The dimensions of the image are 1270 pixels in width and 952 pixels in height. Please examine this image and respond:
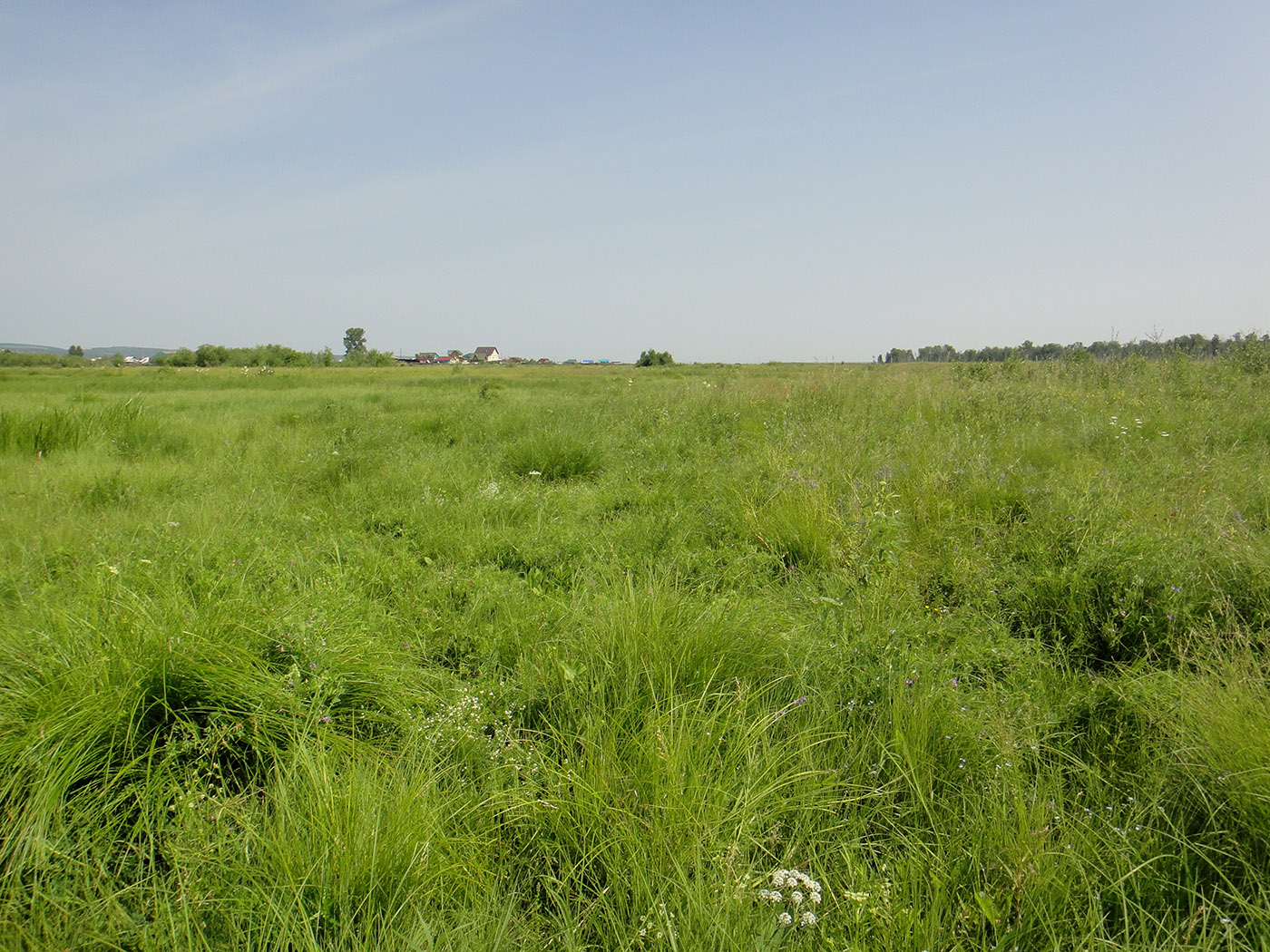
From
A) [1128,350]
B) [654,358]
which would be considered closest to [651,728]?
[1128,350]

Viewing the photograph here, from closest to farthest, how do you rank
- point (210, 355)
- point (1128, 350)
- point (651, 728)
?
point (651, 728) → point (1128, 350) → point (210, 355)

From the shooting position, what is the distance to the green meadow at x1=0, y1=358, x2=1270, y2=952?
139 cm

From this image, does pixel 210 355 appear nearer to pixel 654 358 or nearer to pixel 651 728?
pixel 654 358

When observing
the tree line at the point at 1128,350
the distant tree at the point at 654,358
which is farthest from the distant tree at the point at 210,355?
the tree line at the point at 1128,350

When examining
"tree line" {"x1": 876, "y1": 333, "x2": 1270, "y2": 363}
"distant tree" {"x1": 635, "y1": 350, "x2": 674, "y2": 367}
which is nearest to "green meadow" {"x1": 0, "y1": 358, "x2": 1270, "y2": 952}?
"tree line" {"x1": 876, "y1": 333, "x2": 1270, "y2": 363}

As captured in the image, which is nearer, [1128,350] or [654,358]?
[1128,350]

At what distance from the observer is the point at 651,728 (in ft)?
5.85

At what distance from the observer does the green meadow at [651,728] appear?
4.56 ft

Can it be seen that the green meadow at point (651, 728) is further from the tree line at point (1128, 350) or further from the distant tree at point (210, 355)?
the distant tree at point (210, 355)

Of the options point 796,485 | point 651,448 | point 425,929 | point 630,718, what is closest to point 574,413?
point 651,448

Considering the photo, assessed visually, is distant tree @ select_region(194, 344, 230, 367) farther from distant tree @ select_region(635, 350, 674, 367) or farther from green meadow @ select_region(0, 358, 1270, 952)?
green meadow @ select_region(0, 358, 1270, 952)

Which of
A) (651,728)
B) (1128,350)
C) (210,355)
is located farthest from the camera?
(210,355)

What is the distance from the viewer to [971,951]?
135 centimetres

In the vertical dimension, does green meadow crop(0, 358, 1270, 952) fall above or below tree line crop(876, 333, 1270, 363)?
below
